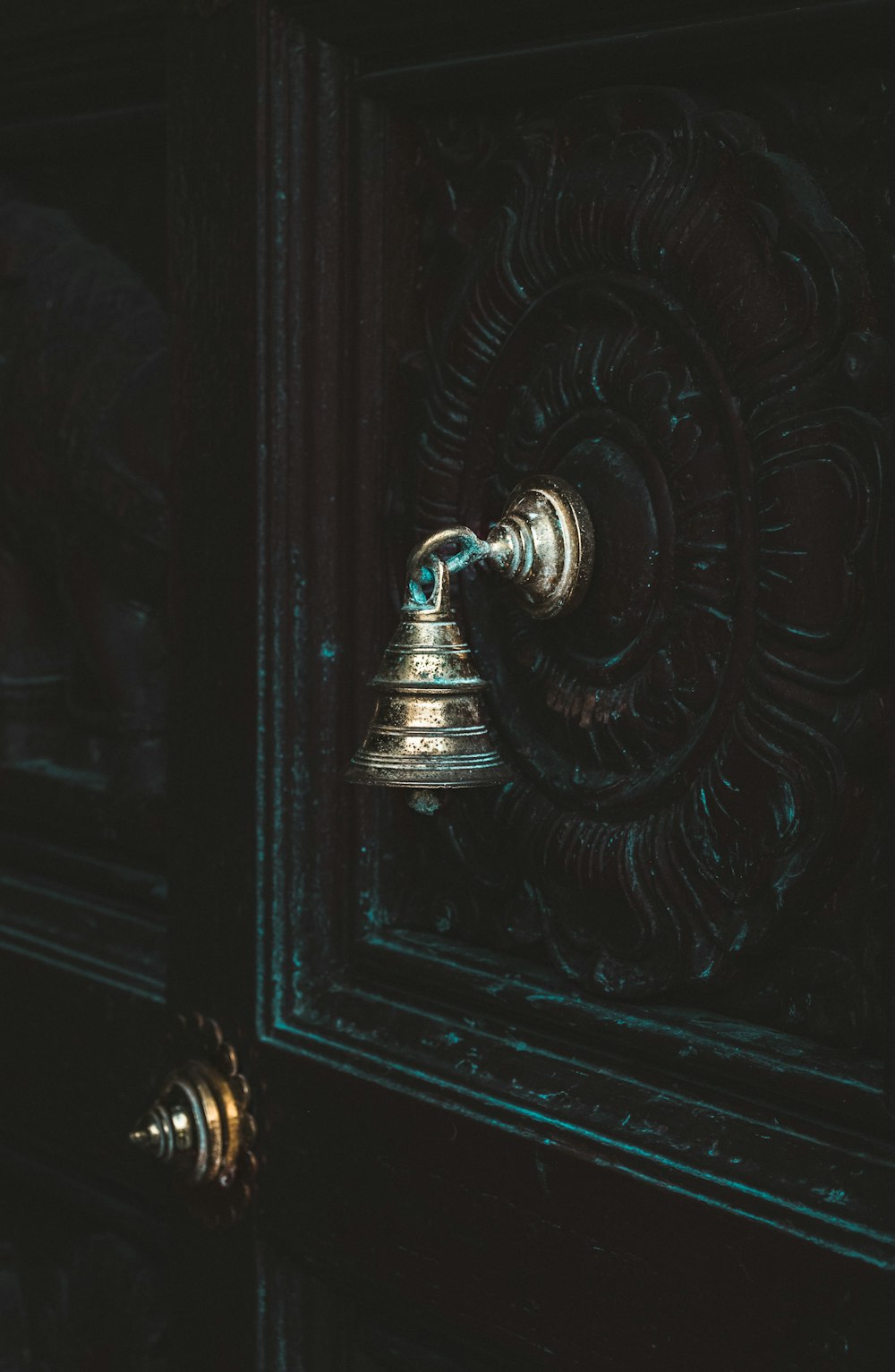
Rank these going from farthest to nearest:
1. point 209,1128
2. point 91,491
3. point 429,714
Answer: point 91,491, point 209,1128, point 429,714

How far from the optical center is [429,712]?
0.95 metres

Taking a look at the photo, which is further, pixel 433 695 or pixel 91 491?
pixel 91 491

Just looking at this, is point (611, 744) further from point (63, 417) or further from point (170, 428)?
→ point (63, 417)

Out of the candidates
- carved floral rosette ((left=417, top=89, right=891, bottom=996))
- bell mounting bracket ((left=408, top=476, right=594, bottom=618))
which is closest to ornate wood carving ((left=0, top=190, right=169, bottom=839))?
carved floral rosette ((left=417, top=89, right=891, bottom=996))

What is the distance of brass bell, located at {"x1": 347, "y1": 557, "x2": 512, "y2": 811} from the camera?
94cm

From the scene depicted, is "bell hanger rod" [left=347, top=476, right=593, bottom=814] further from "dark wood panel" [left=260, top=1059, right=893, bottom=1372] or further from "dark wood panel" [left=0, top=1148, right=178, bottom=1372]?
"dark wood panel" [left=0, top=1148, right=178, bottom=1372]

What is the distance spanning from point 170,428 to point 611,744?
0.45 metres

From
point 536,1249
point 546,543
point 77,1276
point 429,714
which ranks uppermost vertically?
point 546,543

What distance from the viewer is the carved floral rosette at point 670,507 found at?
91 centimetres

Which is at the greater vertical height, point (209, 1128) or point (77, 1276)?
point (209, 1128)

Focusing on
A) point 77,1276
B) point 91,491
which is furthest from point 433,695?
point 77,1276

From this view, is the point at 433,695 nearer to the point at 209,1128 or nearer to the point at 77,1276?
the point at 209,1128

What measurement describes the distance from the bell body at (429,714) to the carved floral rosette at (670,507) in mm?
124

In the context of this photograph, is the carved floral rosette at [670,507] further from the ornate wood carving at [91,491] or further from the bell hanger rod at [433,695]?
the ornate wood carving at [91,491]
